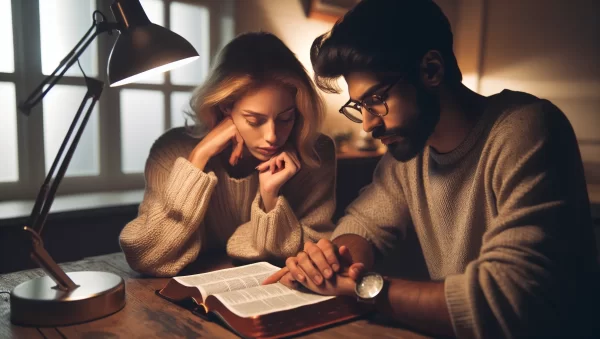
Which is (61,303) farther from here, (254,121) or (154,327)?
(254,121)

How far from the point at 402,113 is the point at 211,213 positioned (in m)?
0.73

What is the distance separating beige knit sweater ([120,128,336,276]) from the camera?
137 cm

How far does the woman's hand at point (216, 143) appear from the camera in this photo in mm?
1471

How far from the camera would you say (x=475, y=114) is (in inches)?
43.9

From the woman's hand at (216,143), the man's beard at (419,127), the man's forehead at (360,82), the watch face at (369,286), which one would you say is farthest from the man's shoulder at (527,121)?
the woman's hand at (216,143)

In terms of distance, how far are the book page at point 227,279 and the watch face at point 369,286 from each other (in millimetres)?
254

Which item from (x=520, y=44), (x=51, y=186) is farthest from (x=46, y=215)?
(x=520, y=44)

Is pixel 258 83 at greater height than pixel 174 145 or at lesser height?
greater

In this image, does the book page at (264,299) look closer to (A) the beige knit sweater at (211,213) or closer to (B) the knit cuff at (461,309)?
(B) the knit cuff at (461,309)

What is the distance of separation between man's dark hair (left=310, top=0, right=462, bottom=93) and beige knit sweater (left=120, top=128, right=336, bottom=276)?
0.51 meters

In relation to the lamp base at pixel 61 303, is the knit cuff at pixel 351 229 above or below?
above

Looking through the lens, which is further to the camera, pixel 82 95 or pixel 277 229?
pixel 82 95

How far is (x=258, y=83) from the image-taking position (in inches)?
57.1

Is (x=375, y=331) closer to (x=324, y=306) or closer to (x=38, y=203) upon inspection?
(x=324, y=306)
